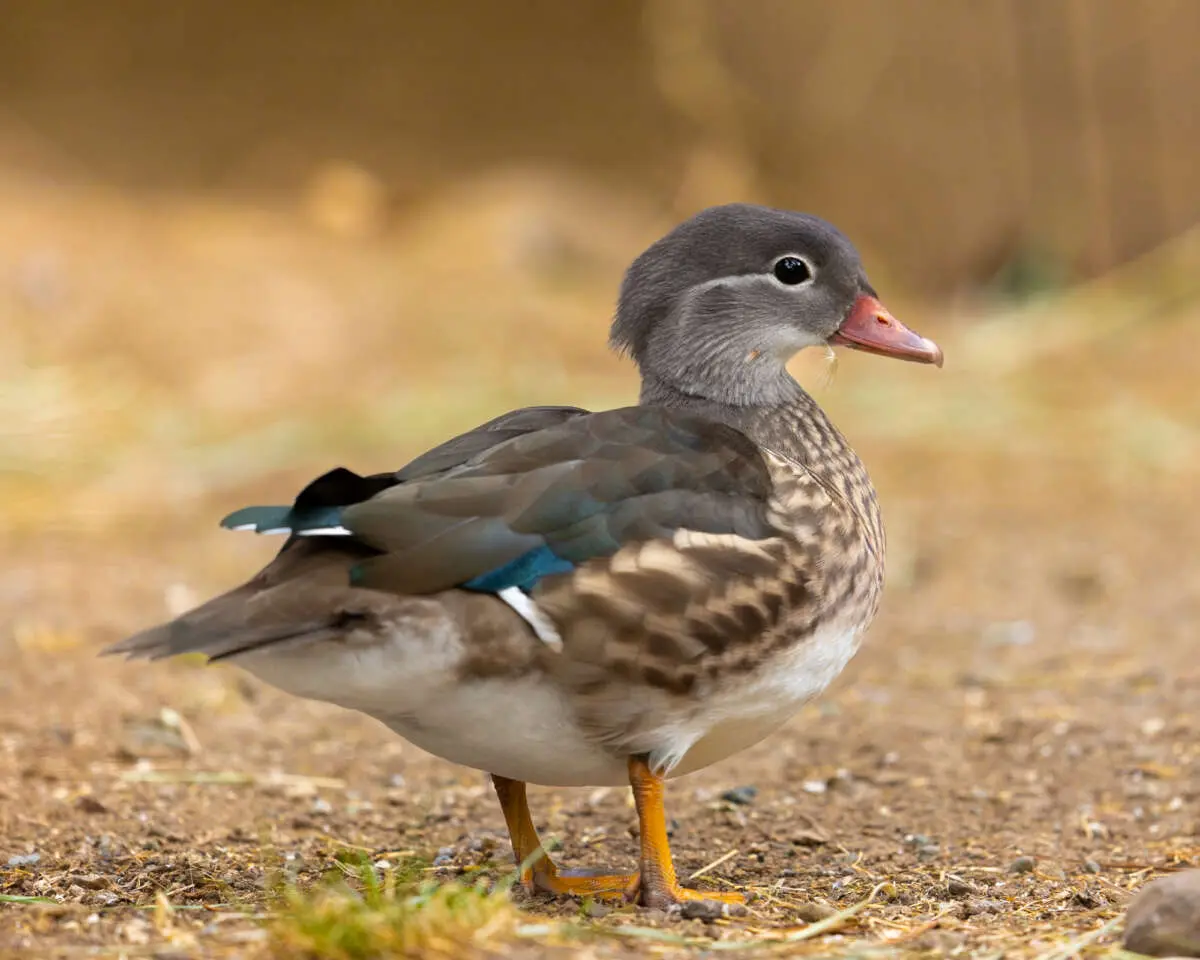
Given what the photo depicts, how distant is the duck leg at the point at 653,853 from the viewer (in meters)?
2.84

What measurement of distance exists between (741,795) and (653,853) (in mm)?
972

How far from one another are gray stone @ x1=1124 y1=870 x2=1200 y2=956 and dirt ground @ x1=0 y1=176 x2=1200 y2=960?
0.45 feet

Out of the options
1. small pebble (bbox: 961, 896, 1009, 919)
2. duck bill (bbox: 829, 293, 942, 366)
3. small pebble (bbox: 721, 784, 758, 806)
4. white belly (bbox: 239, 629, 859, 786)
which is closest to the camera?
white belly (bbox: 239, 629, 859, 786)

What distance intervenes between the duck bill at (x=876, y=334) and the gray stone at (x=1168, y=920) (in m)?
1.23

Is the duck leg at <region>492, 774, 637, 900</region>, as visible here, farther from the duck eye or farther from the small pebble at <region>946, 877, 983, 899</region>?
the duck eye

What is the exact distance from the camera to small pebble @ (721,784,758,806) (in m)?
3.79

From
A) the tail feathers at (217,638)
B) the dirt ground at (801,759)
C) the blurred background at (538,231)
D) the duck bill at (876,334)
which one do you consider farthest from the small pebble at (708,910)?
the blurred background at (538,231)

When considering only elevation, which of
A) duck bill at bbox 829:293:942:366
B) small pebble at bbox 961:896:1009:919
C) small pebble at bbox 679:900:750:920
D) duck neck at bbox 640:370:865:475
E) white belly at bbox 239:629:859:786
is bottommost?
small pebble at bbox 961:896:1009:919

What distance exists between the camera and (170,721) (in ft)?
13.9

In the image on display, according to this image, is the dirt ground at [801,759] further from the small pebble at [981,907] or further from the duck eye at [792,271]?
the duck eye at [792,271]

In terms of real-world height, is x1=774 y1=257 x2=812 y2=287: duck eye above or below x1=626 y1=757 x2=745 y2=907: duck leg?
above

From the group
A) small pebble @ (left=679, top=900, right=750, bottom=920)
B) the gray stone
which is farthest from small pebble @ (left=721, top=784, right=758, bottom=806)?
the gray stone

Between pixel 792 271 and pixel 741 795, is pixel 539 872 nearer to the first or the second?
pixel 741 795

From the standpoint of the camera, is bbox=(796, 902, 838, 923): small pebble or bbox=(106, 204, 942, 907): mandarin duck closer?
bbox=(106, 204, 942, 907): mandarin duck
